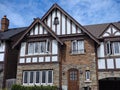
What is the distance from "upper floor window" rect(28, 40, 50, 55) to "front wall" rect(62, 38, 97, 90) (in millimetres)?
2380

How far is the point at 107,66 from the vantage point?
23.5 metres

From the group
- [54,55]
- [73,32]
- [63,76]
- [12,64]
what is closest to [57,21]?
[73,32]

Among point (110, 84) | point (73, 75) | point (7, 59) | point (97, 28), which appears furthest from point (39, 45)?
point (110, 84)

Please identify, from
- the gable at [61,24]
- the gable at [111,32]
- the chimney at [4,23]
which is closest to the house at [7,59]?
the chimney at [4,23]

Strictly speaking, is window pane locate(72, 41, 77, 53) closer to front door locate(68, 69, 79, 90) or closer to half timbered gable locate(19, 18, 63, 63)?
half timbered gable locate(19, 18, 63, 63)

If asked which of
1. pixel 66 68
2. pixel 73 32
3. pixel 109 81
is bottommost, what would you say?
pixel 109 81

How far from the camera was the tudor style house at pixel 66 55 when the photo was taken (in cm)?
2370

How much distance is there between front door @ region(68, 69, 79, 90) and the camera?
23.9 m

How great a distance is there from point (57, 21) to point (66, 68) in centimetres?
585

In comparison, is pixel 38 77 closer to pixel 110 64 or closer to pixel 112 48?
pixel 110 64

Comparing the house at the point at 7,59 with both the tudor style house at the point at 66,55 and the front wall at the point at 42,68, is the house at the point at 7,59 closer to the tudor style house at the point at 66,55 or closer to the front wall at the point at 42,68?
the tudor style house at the point at 66,55

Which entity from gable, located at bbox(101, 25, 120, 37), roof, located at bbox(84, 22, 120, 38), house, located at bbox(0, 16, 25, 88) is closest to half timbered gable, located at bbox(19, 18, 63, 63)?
house, located at bbox(0, 16, 25, 88)

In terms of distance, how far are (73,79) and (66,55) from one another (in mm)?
2868

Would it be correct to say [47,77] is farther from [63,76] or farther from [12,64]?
[12,64]
